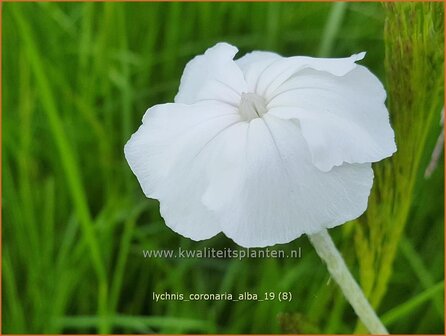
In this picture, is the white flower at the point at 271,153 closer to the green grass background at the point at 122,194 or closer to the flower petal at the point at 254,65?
the flower petal at the point at 254,65

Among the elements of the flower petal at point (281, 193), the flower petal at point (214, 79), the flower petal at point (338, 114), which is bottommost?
the flower petal at point (281, 193)

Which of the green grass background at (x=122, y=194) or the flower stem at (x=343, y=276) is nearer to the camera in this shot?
the flower stem at (x=343, y=276)

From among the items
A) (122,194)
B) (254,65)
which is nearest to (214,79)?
(254,65)

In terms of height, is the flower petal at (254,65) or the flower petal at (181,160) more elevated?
the flower petal at (254,65)

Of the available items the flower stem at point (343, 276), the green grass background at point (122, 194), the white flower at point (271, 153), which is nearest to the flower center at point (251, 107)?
the white flower at point (271, 153)

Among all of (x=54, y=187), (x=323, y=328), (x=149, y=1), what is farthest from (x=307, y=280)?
(x=149, y=1)

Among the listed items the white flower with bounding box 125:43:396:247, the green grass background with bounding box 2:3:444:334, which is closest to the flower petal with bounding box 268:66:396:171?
the white flower with bounding box 125:43:396:247

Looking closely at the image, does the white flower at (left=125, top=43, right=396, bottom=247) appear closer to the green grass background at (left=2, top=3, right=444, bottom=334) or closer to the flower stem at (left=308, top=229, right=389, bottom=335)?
the flower stem at (left=308, top=229, right=389, bottom=335)
